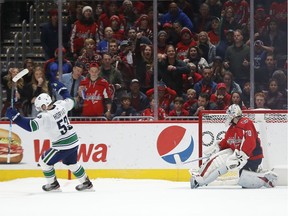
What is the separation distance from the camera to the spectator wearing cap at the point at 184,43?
41.4 feet

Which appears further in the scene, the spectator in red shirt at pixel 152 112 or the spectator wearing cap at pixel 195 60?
the spectator wearing cap at pixel 195 60

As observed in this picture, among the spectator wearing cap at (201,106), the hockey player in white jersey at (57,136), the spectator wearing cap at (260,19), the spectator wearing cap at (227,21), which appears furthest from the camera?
the spectator wearing cap at (227,21)

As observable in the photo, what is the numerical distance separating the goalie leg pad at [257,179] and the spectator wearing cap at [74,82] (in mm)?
2564

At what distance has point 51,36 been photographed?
12.6 m

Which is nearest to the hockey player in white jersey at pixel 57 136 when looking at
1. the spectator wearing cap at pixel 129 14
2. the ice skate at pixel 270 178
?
the ice skate at pixel 270 178

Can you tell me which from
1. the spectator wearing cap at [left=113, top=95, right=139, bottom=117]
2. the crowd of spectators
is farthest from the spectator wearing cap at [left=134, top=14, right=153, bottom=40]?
the spectator wearing cap at [left=113, top=95, right=139, bottom=117]

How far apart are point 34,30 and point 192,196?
448 centimetres

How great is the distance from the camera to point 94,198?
9453mm

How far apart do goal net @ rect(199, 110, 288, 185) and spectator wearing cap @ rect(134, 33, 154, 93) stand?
1036mm

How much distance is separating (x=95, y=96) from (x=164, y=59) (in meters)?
1.01

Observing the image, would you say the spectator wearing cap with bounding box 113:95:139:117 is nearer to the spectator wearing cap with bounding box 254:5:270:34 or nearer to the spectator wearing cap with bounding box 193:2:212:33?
the spectator wearing cap with bounding box 193:2:212:33

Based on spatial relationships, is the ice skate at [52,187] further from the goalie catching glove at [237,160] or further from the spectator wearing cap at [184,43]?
the spectator wearing cap at [184,43]

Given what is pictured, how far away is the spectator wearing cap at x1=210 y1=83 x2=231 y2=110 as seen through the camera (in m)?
12.2

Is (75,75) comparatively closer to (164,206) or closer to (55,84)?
(55,84)
